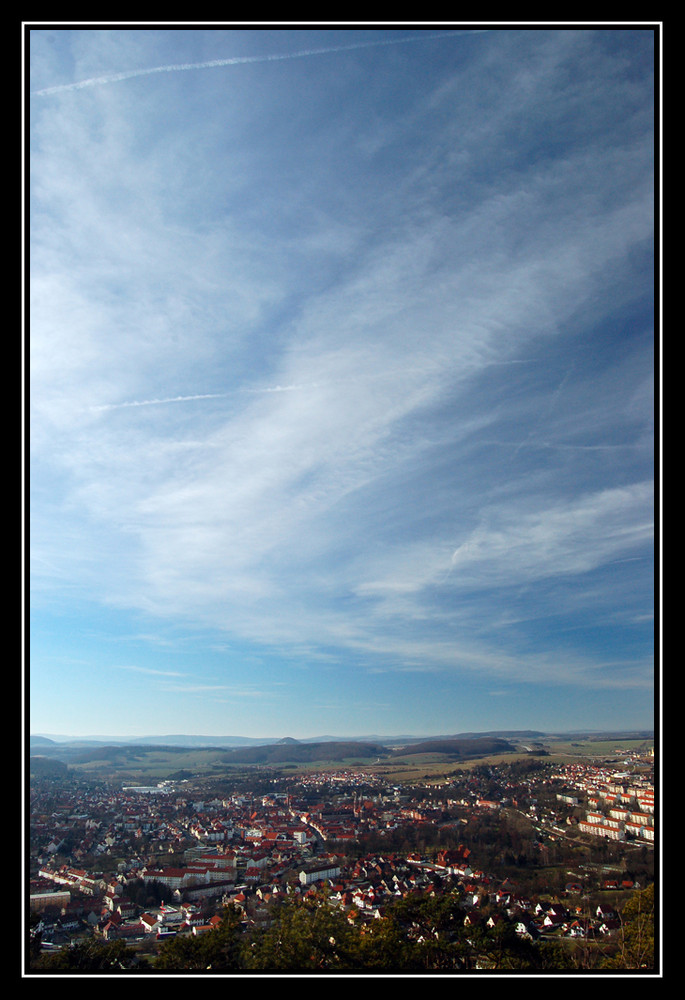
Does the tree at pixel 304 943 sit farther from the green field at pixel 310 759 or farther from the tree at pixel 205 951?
the green field at pixel 310 759

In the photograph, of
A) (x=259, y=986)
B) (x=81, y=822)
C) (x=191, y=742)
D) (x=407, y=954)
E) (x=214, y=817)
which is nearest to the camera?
(x=259, y=986)

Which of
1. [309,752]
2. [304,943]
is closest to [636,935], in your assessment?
[304,943]

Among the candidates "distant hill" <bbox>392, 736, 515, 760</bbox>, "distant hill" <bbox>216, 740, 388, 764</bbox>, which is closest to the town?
"distant hill" <bbox>392, 736, 515, 760</bbox>

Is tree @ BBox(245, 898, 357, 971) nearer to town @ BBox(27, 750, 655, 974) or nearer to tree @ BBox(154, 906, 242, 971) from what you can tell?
town @ BBox(27, 750, 655, 974)

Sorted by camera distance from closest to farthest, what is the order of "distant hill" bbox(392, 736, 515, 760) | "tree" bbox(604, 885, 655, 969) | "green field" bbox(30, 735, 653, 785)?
"tree" bbox(604, 885, 655, 969)
"green field" bbox(30, 735, 653, 785)
"distant hill" bbox(392, 736, 515, 760)

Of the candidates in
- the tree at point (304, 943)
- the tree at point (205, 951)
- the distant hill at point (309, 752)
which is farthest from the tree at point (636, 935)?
the distant hill at point (309, 752)

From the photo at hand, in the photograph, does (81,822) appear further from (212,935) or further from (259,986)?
(259,986)
